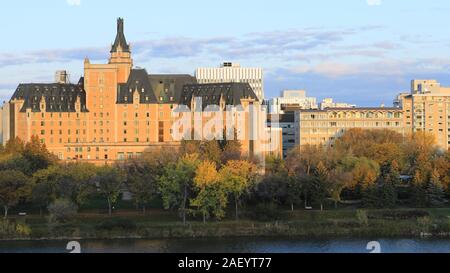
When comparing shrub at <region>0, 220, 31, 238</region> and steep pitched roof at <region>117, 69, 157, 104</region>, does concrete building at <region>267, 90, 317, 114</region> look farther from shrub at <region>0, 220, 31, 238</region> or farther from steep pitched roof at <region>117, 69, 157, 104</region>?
shrub at <region>0, 220, 31, 238</region>

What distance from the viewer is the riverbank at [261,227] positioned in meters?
62.8

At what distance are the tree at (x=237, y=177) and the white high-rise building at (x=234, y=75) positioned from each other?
6123cm

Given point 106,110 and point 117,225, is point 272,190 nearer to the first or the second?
point 117,225

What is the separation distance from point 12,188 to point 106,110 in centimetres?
3754

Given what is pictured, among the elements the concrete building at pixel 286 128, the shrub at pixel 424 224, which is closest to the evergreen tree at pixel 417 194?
the shrub at pixel 424 224

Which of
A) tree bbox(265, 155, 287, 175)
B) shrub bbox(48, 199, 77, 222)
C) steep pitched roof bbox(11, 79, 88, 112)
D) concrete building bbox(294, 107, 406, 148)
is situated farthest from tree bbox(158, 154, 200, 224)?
concrete building bbox(294, 107, 406, 148)

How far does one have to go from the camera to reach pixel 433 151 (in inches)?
3674

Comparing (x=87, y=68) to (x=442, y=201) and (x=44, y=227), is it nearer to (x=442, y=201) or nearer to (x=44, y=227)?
(x=44, y=227)

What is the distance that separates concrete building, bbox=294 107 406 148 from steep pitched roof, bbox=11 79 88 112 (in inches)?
1265

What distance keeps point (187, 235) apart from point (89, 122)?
45.9m

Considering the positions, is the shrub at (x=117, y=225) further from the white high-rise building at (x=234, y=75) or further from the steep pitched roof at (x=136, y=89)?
the white high-rise building at (x=234, y=75)

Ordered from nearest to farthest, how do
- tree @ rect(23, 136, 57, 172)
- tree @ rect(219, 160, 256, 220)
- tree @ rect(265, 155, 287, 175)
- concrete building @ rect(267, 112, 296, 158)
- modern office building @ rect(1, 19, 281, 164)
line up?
tree @ rect(219, 160, 256, 220), tree @ rect(265, 155, 287, 175), tree @ rect(23, 136, 57, 172), modern office building @ rect(1, 19, 281, 164), concrete building @ rect(267, 112, 296, 158)

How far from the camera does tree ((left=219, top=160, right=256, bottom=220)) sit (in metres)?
68.0
